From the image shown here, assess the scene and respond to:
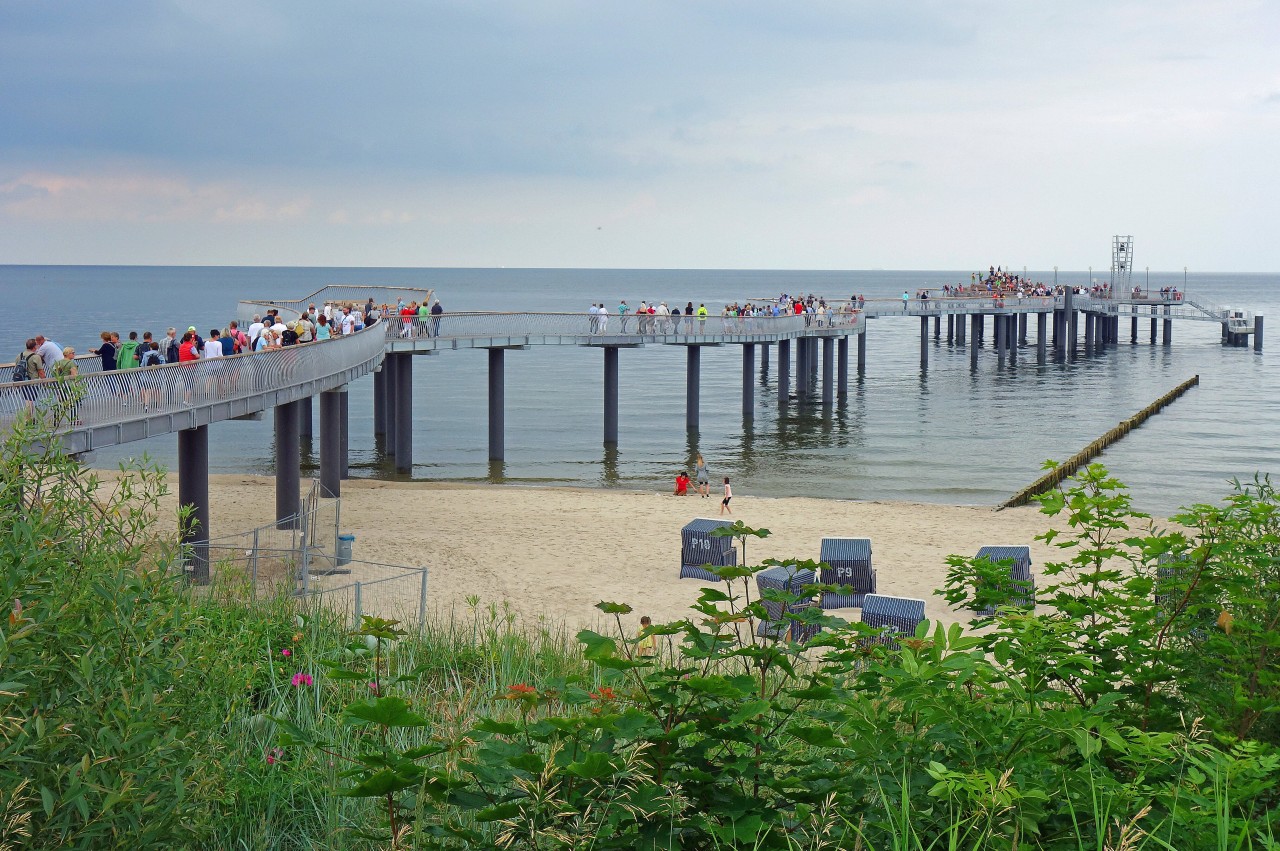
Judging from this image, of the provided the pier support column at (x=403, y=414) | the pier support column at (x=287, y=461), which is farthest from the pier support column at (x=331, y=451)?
the pier support column at (x=403, y=414)

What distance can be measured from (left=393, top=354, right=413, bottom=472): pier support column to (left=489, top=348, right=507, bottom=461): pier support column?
304 cm

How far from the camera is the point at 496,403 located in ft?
122

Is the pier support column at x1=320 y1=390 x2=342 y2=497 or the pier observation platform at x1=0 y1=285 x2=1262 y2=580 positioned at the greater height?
the pier observation platform at x1=0 y1=285 x2=1262 y2=580

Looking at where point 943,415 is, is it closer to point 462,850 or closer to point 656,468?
point 656,468

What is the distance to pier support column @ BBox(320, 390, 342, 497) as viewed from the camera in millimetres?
23859

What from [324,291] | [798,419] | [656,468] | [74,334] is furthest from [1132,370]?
[74,334]

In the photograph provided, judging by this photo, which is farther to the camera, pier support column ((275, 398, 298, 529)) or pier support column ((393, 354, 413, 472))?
pier support column ((393, 354, 413, 472))

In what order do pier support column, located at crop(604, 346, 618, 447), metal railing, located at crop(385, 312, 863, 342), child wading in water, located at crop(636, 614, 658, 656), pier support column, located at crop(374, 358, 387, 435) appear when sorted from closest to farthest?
child wading in water, located at crop(636, 614, 658, 656), metal railing, located at crop(385, 312, 863, 342), pier support column, located at crop(374, 358, 387, 435), pier support column, located at crop(604, 346, 618, 447)

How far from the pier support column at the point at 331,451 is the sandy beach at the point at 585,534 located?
71 centimetres

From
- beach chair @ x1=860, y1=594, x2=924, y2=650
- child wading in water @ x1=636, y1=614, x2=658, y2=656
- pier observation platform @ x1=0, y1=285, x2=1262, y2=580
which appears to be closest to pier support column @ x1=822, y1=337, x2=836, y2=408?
pier observation platform @ x1=0, y1=285, x2=1262, y2=580

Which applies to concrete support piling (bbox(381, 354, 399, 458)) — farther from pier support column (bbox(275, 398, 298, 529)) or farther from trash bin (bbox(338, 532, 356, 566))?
trash bin (bbox(338, 532, 356, 566))

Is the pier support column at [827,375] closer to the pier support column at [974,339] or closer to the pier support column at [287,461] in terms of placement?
the pier support column at [974,339]

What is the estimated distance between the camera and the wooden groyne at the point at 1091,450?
28531mm

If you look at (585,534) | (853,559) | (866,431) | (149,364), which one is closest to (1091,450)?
(866,431)
